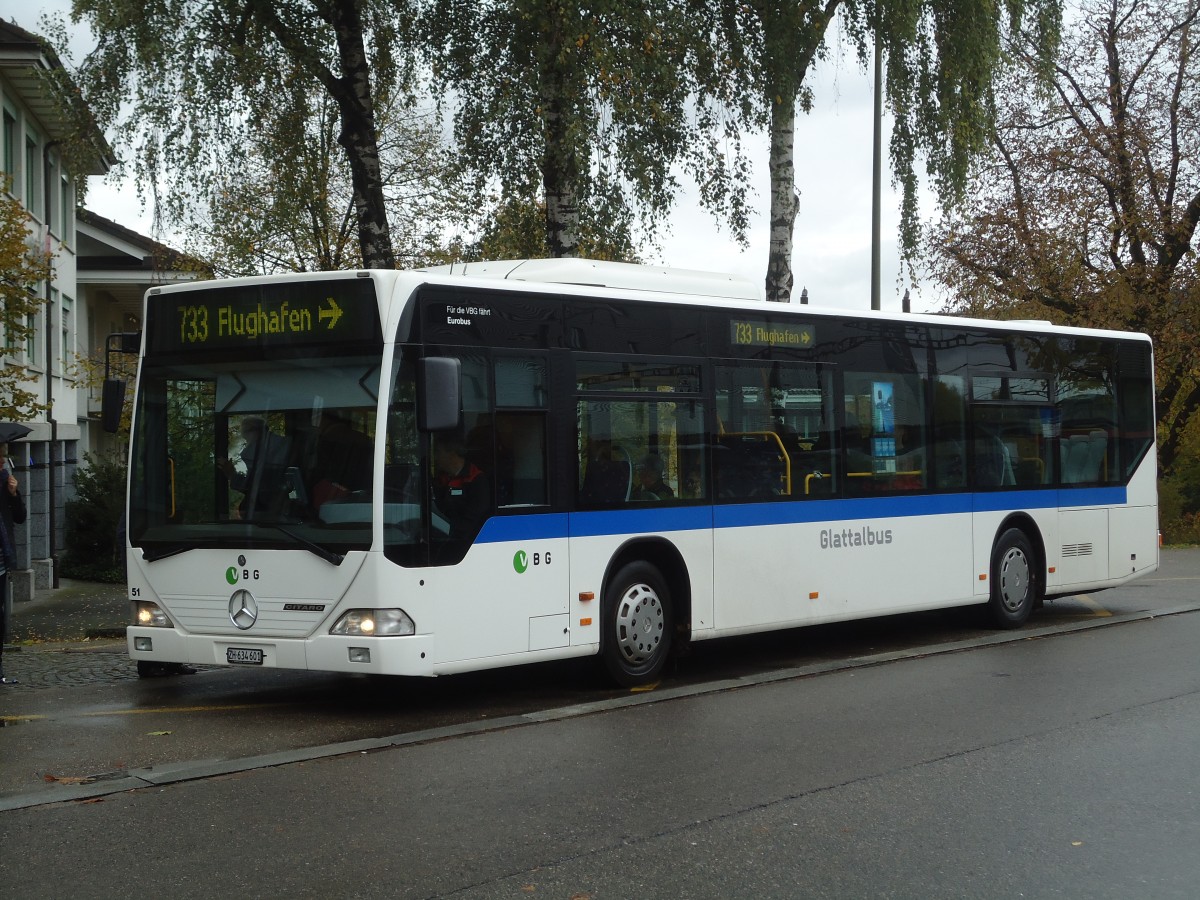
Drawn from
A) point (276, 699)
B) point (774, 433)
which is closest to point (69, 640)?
point (276, 699)

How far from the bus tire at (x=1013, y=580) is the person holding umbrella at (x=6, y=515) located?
8.99 m

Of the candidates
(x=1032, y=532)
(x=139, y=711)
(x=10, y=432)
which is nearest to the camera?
(x=139, y=711)

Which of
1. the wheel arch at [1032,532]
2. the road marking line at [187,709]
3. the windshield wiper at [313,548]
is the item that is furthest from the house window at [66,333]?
the windshield wiper at [313,548]

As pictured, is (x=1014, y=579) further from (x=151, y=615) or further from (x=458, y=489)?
(x=151, y=615)

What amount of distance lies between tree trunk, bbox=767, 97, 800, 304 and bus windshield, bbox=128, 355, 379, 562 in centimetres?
1142

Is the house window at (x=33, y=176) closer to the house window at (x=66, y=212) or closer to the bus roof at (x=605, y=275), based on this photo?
the house window at (x=66, y=212)

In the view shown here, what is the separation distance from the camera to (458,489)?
9922 mm

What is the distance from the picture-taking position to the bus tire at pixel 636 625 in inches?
434

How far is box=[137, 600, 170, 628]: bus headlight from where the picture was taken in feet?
34.4

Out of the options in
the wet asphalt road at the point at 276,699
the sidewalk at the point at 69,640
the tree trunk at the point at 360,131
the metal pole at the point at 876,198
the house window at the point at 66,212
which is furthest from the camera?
the house window at the point at 66,212

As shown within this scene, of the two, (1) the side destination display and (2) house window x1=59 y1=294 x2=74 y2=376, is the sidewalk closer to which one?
(1) the side destination display

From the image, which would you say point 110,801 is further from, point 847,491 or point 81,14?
point 81,14

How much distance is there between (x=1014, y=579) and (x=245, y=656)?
840 cm

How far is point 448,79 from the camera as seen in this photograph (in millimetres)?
18922
